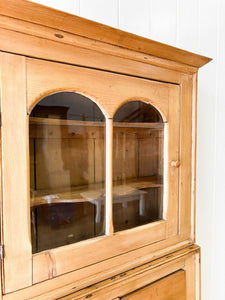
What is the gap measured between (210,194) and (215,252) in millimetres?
319

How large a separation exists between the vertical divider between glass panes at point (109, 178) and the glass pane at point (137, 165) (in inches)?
0.8

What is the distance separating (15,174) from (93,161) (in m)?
0.22

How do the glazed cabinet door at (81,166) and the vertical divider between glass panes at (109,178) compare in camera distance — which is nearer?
the glazed cabinet door at (81,166)

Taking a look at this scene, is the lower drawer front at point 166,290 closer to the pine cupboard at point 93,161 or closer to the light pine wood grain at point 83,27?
the pine cupboard at point 93,161

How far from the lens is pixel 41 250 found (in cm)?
52

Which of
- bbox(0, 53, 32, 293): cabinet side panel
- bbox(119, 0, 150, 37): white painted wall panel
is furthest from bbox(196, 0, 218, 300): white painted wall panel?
bbox(0, 53, 32, 293): cabinet side panel

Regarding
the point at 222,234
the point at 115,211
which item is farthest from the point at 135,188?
the point at 222,234

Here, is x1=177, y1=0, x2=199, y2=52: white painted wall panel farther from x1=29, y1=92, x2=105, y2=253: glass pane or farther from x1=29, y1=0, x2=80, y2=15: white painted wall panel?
x1=29, y1=92, x2=105, y2=253: glass pane

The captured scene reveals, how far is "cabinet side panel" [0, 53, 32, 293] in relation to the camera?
0.46 meters

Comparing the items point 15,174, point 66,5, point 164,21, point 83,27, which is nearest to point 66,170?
point 15,174

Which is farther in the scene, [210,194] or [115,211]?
[210,194]

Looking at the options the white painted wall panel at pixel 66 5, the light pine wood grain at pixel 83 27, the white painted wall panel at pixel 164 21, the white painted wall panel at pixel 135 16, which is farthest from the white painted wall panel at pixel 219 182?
the white painted wall panel at pixel 66 5

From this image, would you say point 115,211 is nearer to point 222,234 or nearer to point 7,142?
point 7,142

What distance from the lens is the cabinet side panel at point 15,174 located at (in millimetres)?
461
